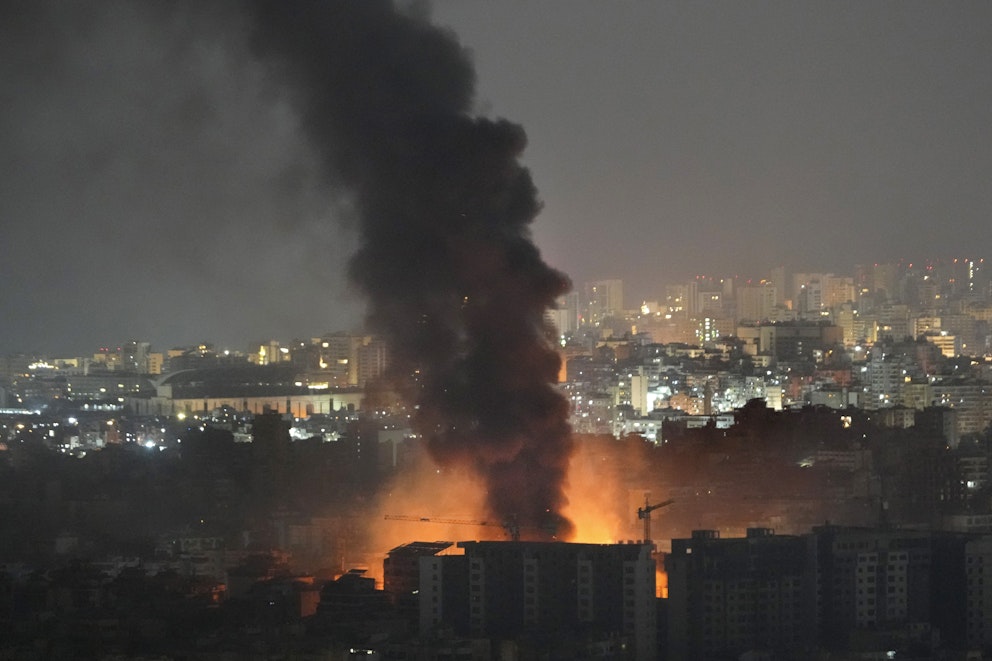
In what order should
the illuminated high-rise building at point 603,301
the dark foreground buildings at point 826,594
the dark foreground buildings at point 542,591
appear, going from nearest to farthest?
the dark foreground buildings at point 542,591, the dark foreground buildings at point 826,594, the illuminated high-rise building at point 603,301

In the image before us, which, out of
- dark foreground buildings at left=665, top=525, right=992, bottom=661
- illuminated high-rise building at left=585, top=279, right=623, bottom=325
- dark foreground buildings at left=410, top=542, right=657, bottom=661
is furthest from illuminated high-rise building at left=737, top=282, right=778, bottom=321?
dark foreground buildings at left=410, top=542, right=657, bottom=661

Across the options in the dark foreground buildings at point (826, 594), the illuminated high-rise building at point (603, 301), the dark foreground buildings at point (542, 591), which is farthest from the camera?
the illuminated high-rise building at point (603, 301)

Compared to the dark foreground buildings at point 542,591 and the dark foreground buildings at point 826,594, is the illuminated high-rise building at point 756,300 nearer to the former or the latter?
the dark foreground buildings at point 826,594

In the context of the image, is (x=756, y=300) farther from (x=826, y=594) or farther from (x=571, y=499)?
(x=826, y=594)

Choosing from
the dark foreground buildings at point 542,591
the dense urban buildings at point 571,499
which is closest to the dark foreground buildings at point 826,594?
the dense urban buildings at point 571,499

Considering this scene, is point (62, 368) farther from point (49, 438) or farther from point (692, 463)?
point (692, 463)

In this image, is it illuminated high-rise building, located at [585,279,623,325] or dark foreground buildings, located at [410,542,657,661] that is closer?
dark foreground buildings, located at [410,542,657,661]

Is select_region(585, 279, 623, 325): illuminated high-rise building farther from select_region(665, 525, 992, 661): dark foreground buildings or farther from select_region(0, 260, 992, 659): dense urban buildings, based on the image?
select_region(665, 525, 992, 661): dark foreground buildings

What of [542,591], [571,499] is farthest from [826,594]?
[571,499]

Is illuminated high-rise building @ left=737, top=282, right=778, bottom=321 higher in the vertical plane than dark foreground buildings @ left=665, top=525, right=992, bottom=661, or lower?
higher
